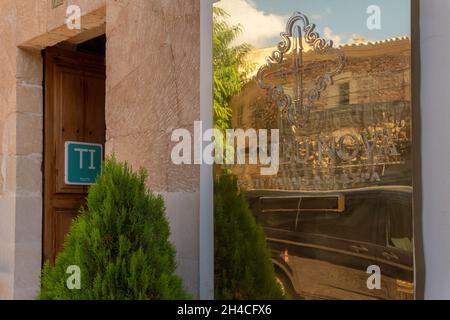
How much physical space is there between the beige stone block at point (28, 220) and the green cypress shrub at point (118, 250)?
6.38 feet

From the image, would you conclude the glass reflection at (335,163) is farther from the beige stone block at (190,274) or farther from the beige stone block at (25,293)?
the beige stone block at (25,293)

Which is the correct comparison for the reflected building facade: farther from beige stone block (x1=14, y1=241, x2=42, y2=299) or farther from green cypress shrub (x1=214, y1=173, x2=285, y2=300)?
beige stone block (x1=14, y1=241, x2=42, y2=299)

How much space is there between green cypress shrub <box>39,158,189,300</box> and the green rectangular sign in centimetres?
220

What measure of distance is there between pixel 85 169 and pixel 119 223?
2.54 m

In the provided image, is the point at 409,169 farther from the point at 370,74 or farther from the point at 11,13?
the point at 11,13

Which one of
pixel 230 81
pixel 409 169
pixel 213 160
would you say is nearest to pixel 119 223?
pixel 213 160

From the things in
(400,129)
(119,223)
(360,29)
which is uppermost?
(360,29)

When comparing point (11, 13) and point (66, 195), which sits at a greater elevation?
point (11, 13)

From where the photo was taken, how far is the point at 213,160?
2875mm

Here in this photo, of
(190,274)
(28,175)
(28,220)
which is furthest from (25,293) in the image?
(190,274)

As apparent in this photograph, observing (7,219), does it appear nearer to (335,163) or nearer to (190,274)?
(190,274)

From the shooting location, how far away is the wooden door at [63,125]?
177 inches

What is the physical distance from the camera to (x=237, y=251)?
2.76 metres

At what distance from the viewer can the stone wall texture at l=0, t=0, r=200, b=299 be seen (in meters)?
3.01
